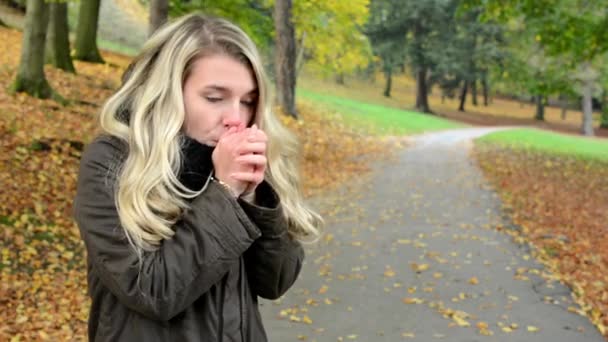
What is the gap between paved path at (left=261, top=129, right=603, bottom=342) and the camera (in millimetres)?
6121

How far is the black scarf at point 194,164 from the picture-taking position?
1.83m

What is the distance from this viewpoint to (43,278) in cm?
666

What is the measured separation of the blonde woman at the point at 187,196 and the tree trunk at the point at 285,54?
→ 16.8 meters

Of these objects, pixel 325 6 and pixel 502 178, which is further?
pixel 325 6

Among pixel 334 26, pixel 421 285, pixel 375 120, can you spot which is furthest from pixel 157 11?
pixel 375 120

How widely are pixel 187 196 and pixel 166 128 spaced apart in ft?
0.63

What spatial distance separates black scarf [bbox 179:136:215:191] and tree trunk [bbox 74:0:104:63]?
758 inches

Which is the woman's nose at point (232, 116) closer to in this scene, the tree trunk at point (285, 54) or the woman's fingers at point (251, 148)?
the woman's fingers at point (251, 148)

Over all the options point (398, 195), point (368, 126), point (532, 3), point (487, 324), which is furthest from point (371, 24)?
point (487, 324)

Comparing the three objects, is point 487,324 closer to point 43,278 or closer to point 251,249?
point 43,278

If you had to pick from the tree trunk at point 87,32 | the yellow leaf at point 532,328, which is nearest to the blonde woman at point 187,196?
the yellow leaf at point 532,328

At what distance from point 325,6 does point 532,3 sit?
6.31 m

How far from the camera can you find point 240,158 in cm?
170

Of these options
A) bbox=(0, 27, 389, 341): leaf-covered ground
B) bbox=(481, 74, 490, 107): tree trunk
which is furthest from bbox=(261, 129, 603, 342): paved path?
bbox=(481, 74, 490, 107): tree trunk
